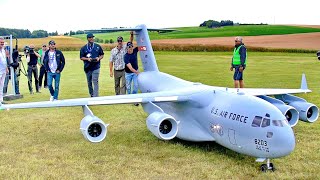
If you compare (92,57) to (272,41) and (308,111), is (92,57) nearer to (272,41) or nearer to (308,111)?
(308,111)

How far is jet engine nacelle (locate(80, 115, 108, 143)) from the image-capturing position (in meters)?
10.4

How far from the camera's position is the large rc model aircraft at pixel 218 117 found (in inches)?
358

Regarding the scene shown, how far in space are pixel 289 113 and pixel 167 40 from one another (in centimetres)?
4402

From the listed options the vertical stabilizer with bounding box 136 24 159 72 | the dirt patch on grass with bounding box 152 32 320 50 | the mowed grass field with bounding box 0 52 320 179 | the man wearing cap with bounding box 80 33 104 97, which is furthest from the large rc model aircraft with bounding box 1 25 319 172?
the dirt patch on grass with bounding box 152 32 320 50

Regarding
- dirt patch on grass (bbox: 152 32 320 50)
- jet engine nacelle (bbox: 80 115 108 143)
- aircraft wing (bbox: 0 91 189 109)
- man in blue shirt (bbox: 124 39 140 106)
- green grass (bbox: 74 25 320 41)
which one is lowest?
jet engine nacelle (bbox: 80 115 108 143)

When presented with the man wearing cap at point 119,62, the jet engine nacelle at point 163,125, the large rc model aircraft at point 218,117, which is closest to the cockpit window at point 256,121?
the large rc model aircraft at point 218,117

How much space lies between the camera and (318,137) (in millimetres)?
12586

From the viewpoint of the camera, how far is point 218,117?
10.4 meters

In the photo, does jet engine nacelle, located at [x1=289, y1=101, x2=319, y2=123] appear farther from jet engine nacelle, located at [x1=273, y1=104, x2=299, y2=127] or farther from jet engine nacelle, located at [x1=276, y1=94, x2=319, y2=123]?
jet engine nacelle, located at [x1=273, y1=104, x2=299, y2=127]

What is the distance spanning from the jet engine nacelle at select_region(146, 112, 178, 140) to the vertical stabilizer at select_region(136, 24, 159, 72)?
519cm

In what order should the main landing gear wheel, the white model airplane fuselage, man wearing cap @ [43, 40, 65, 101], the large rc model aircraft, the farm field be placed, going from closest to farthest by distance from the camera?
the white model airplane fuselage < the large rc model aircraft < the main landing gear wheel < man wearing cap @ [43, 40, 65, 101] < the farm field

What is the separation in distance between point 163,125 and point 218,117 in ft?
4.71

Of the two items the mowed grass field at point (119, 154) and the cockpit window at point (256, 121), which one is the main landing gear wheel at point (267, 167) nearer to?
the mowed grass field at point (119, 154)

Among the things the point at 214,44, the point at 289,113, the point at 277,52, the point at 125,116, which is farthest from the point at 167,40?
the point at 289,113
